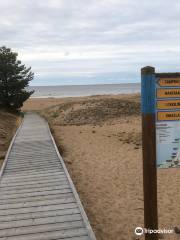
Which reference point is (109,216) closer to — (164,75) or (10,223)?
(10,223)

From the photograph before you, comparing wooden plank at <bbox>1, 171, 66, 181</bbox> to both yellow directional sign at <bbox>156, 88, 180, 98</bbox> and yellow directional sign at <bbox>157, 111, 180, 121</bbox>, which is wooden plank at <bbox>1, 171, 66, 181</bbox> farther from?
yellow directional sign at <bbox>156, 88, 180, 98</bbox>

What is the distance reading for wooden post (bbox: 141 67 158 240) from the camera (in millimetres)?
5426

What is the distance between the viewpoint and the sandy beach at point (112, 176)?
26.8ft

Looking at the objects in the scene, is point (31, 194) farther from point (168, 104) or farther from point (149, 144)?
point (168, 104)

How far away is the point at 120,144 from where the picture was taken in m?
17.4

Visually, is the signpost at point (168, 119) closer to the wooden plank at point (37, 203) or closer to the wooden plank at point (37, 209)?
the wooden plank at point (37, 209)

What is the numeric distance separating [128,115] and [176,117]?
21.9 m

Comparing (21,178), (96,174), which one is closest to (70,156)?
(96,174)

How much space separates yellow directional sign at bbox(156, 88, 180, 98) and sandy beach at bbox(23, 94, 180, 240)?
280cm

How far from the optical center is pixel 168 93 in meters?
5.68

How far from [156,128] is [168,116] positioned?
23 cm

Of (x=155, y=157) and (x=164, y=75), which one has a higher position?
(x=164, y=75)

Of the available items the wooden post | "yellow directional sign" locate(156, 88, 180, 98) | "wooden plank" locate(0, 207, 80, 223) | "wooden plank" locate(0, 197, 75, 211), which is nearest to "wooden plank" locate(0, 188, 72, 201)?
"wooden plank" locate(0, 197, 75, 211)

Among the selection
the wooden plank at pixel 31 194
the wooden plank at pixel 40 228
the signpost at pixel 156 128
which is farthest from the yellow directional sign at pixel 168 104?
the wooden plank at pixel 31 194
